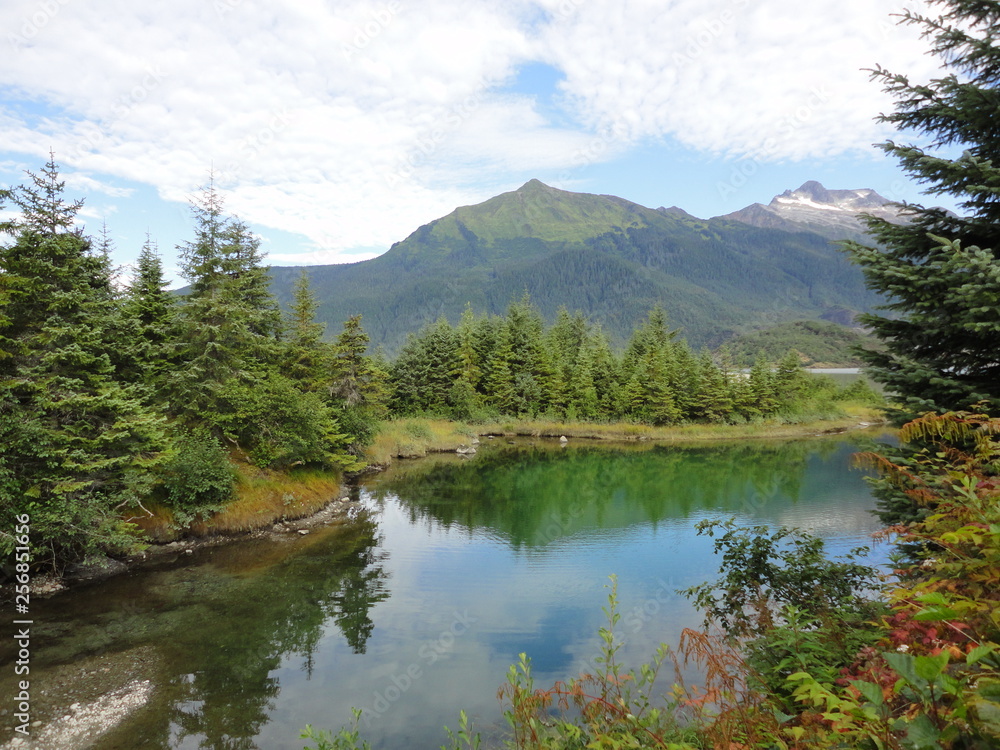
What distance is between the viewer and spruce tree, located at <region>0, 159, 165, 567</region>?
1288cm

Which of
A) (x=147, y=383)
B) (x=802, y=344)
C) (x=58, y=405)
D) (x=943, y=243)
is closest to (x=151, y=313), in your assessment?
(x=147, y=383)

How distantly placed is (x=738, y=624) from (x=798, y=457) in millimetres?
39100

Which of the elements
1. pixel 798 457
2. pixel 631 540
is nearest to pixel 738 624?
pixel 631 540

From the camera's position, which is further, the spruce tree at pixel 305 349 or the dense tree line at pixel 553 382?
the dense tree line at pixel 553 382

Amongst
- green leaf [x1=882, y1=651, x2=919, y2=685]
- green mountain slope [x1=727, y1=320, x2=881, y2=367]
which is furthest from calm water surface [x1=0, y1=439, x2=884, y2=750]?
green mountain slope [x1=727, y1=320, x2=881, y2=367]

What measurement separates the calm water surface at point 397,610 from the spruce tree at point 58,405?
2.05 metres

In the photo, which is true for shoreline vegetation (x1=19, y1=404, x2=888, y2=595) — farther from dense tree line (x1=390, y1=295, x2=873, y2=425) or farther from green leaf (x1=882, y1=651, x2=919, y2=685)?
green leaf (x1=882, y1=651, x2=919, y2=685)

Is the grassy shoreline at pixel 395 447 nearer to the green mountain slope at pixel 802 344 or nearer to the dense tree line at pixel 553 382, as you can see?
the dense tree line at pixel 553 382

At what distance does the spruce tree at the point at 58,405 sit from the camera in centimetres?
1288

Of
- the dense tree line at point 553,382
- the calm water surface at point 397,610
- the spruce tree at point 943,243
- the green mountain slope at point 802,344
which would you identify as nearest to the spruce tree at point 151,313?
the calm water surface at point 397,610

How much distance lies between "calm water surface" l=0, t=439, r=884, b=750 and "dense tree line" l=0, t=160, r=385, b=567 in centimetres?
255

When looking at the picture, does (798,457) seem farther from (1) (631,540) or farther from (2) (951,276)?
(2) (951,276)

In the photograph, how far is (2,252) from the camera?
13672 mm

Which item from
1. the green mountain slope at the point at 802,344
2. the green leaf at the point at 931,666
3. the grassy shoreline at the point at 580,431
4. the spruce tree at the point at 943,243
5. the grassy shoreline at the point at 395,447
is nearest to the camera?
the green leaf at the point at 931,666
